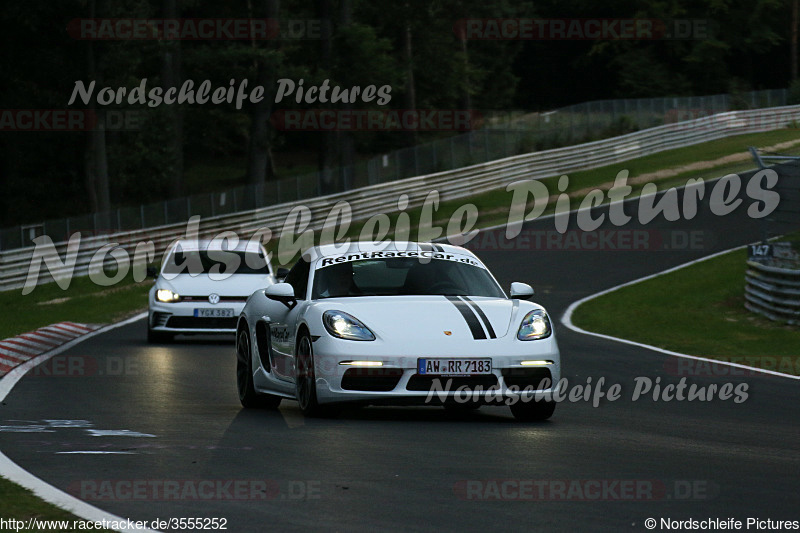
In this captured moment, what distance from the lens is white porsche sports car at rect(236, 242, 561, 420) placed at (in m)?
10.6

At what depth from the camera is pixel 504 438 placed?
9.81 m

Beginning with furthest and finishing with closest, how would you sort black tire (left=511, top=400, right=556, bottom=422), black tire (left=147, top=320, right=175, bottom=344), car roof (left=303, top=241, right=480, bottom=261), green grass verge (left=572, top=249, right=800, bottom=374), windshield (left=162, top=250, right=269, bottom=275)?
windshield (left=162, top=250, right=269, bottom=275) → black tire (left=147, top=320, right=175, bottom=344) → green grass verge (left=572, top=249, right=800, bottom=374) → car roof (left=303, top=241, right=480, bottom=261) → black tire (left=511, top=400, right=556, bottom=422)

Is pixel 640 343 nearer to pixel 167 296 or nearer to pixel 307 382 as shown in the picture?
pixel 167 296

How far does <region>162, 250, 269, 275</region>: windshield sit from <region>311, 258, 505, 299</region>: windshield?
385 inches

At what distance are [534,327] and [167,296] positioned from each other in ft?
34.3

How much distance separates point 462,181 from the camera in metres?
45.8

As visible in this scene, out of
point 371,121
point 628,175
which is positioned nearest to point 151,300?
point 628,175

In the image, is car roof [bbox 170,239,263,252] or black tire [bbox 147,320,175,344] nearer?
black tire [bbox 147,320,175,344]

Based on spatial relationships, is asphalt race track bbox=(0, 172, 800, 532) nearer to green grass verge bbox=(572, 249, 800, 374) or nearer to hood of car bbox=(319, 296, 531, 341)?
hood of car bbox=(319, 296, 531, 341)

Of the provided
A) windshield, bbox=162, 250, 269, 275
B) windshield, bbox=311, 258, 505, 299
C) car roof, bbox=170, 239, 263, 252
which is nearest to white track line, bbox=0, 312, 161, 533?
windshield, bbox=311, 258, 505, 299

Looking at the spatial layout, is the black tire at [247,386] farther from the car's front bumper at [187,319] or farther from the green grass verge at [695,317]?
the car's front bumper at [187,319]

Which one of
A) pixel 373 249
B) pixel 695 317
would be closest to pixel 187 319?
pixel 695 317

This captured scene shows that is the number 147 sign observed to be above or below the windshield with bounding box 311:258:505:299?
below

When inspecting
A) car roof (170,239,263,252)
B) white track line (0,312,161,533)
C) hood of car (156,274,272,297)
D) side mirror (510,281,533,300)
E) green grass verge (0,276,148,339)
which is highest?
car roof (170,239,263,252)
